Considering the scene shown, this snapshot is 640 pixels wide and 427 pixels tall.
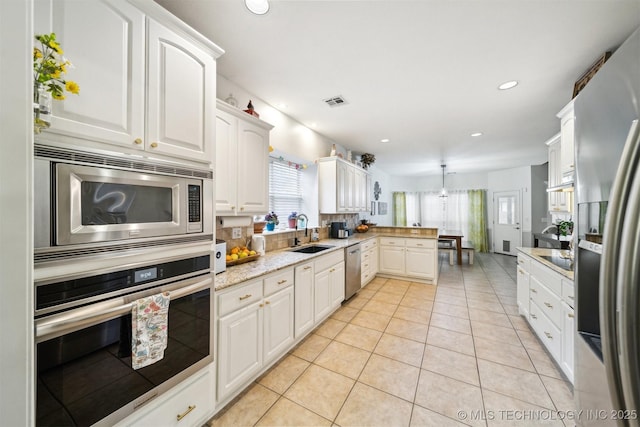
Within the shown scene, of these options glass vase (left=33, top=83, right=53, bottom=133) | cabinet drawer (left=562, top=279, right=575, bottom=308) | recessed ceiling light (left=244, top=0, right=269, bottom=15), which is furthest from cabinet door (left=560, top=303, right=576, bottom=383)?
glass vase (left=33, top=83, right=53, bottom=133)

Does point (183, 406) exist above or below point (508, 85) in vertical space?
below

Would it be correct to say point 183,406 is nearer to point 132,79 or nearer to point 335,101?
point 132,79

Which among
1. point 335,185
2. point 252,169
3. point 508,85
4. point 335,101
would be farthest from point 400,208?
point 252,169

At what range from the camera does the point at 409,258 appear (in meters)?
4.54

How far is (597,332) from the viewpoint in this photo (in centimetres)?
80

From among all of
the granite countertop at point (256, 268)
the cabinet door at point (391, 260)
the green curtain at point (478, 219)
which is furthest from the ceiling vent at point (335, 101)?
the green curtain at point (478, 219)

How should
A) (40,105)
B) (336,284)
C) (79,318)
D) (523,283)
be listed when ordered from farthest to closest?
(336,284) < (523,283) < (79,318) < (40,105)

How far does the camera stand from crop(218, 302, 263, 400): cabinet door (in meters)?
1.57

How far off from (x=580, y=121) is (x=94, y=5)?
201 centimetres

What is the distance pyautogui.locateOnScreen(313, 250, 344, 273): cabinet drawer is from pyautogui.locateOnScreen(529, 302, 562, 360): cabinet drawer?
2142 mm

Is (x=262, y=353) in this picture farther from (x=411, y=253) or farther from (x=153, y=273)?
(x=411, y=253)

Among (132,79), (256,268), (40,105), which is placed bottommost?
(256,268)

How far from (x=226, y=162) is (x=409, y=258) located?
3.84 meters

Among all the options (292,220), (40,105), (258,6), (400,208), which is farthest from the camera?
(400,208)
